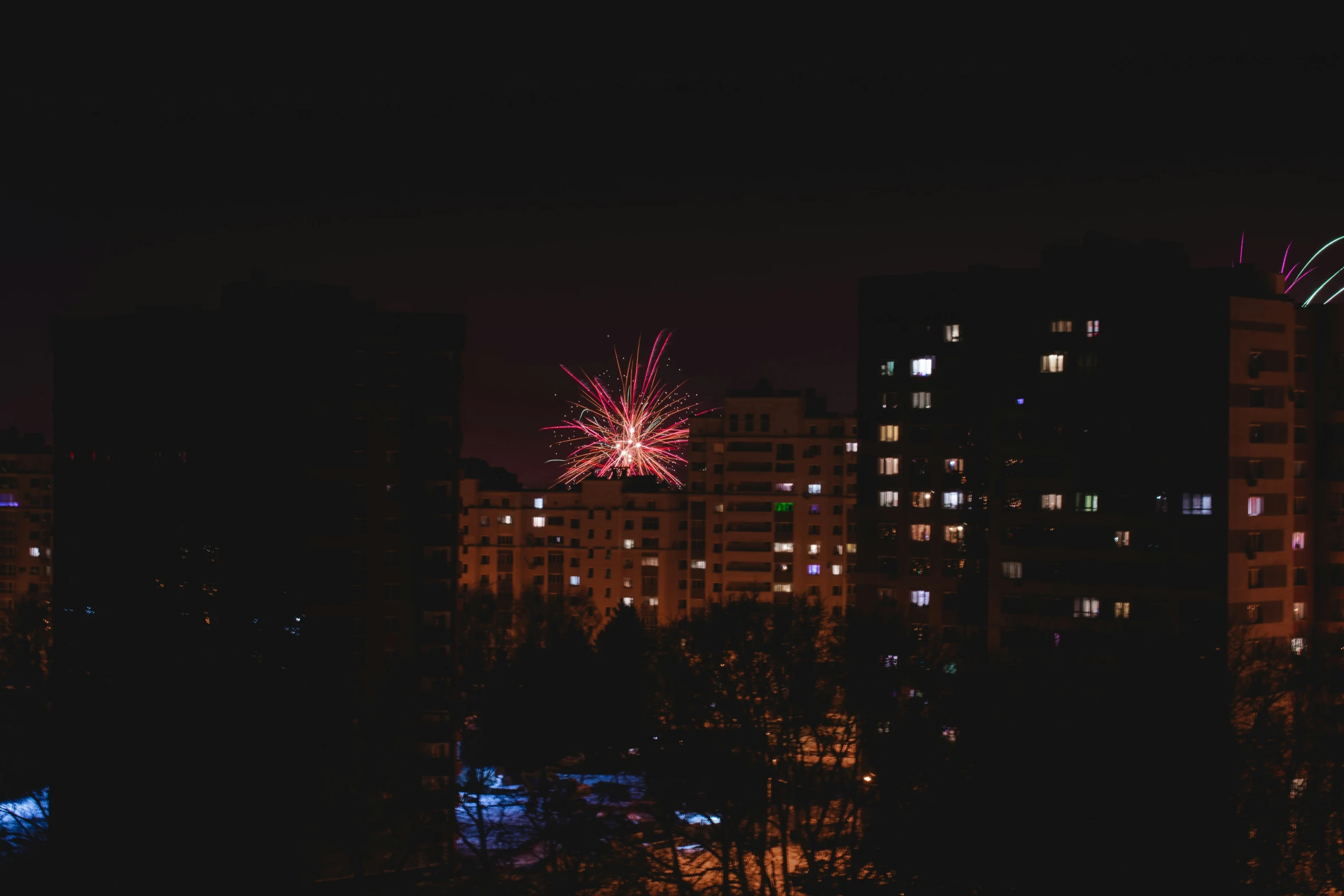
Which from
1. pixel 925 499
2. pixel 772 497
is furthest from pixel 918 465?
pixel 772 497

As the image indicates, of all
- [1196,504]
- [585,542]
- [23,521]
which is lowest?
[585,542]

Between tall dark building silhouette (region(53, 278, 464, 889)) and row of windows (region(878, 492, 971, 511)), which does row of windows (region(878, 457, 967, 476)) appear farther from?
tall dark building silhouette (region(53, 278, 464, 889))

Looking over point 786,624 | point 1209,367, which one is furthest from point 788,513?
point 786,624

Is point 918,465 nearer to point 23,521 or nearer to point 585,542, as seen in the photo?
point 585,542

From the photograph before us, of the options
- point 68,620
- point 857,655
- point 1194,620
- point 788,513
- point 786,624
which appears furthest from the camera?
point 788,513

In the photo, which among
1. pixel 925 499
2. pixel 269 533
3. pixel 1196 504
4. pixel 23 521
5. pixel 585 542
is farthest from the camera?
pixel 585 542

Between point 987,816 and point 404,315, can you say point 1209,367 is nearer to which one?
point 987,816
